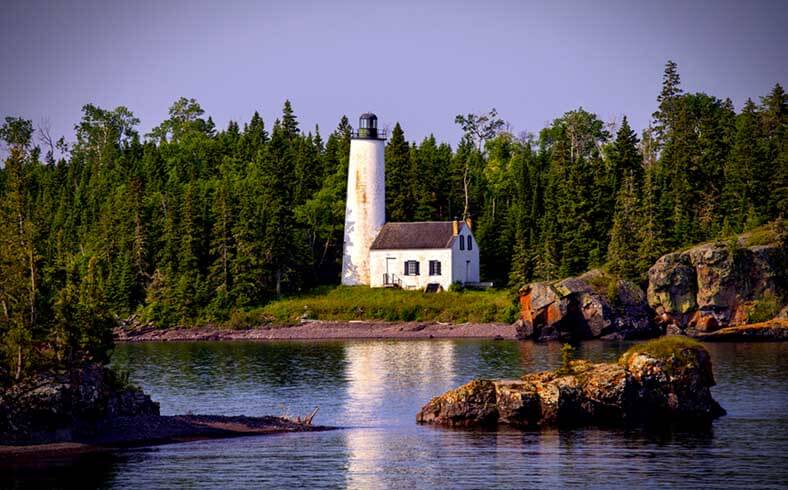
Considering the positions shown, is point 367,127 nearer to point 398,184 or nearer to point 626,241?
point 398,184

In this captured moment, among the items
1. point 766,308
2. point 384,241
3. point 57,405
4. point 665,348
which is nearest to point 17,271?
point 57,405

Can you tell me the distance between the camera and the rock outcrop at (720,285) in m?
75.9

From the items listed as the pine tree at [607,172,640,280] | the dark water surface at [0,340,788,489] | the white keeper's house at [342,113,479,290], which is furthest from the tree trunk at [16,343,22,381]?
the white keeper's house at [342,113,479,290]

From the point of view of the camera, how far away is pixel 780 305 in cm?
Result: 7569

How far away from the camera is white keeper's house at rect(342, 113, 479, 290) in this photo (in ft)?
295

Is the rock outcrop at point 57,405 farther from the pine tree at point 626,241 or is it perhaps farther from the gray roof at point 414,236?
the gray roof at point 414,236

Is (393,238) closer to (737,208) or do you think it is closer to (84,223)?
(737,208)

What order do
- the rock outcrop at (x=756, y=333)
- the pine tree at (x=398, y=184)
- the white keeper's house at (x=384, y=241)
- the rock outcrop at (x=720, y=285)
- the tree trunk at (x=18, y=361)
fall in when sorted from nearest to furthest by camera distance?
the tree trunk at (x=18, y=361) < the rock outcrop at (x=756, y=333) < the rock outcrop at (x=720, y=285) < the white keeper's house at (x=384, y=241) < the pine tree at (x=398, y=184)

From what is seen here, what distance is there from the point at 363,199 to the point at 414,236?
4.98m

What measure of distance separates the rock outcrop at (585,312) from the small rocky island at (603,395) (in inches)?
1401

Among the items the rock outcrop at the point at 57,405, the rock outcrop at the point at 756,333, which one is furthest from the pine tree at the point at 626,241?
the rock outcrop at the point at 57,405

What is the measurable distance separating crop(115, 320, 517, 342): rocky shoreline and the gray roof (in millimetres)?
7086

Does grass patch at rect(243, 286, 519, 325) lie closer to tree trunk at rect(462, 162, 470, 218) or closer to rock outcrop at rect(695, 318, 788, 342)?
tree trunk at rect(462, 162, 470, 218)

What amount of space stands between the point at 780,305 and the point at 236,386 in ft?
126
